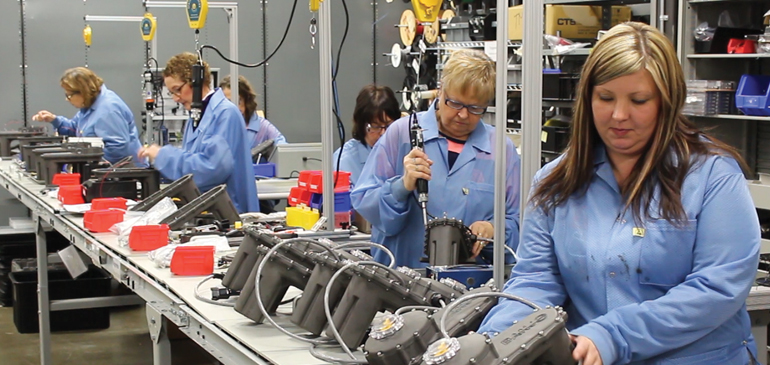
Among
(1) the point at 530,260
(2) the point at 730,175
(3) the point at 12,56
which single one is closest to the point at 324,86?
(1) the point at 530,260

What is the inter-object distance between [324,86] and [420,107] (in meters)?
4.82

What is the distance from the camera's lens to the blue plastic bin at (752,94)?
15.1 ft

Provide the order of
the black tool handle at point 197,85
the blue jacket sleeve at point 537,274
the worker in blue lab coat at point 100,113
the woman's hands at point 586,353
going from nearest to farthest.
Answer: the woman's hands at point 586,353, the blue jacket sleeve at point 537,274, the black tool handle at point 197,85, the worker in blue lab coat at point 100,113

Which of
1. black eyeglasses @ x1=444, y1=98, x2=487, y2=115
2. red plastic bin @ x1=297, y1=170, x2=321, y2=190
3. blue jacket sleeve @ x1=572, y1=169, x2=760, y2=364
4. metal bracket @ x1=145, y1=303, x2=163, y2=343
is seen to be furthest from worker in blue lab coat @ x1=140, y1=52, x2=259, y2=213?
blue jacket sleeve @ x1=572, y1=169, x2=760, y2=364

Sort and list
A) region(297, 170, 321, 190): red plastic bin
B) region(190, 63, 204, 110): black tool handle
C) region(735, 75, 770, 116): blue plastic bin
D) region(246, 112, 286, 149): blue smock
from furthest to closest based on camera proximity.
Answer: region(246, 112, 286, 149): blue smock, region(735, 75, 770, 116): blue plastic bin, region(190, 63, 204, 110): black tool handle, region(297, 170, 321, 190): red plastic bin

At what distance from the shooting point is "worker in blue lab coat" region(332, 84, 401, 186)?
4242mm

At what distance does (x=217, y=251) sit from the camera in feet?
9.82

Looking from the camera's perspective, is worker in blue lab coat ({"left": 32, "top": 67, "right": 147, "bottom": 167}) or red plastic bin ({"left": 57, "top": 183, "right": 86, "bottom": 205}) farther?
worker in blue lab coat ({"left": 32, "top": 67, "right": 147, "bottom": 167})

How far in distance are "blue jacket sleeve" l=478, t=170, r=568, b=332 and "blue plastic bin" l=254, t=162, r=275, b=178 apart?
4.57m

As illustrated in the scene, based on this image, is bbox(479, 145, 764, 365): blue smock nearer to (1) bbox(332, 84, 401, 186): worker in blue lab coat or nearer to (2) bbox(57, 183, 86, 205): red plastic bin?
(1) bbox(332, 84, 401, 186): worker in blue lab coat

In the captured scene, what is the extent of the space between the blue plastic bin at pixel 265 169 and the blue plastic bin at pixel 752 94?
3.02m

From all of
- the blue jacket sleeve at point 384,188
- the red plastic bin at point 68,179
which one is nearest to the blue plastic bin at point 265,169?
the red plastic bin at point 68,179

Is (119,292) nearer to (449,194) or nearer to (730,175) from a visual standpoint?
(449,194)

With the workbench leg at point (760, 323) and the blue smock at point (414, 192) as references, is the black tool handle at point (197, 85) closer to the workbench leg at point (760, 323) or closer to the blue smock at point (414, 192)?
the blue smock at point (414, 192)
